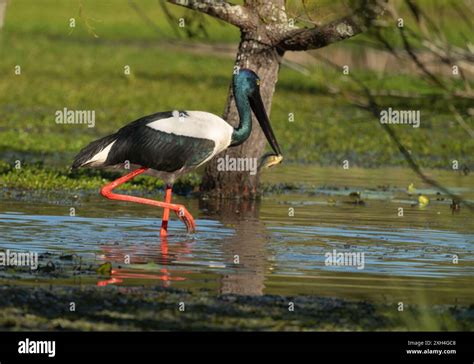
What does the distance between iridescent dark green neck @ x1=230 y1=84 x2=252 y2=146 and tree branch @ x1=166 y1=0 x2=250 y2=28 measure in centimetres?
124

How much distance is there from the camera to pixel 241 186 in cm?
1586

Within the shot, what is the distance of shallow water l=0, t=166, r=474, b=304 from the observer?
32.2 ft

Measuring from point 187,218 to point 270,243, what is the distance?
866mm

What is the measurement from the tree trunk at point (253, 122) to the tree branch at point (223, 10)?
209 millimetres

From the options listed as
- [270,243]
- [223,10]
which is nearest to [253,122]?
[223,10]

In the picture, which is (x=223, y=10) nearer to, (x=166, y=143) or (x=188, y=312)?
(x=166, y=143)

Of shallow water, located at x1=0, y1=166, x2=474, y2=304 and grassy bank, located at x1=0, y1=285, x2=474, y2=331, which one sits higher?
shallow water, located at x1=0, y1=166, x2=474, y2=304

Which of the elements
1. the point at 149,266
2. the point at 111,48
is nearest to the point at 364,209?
the point at 149,266

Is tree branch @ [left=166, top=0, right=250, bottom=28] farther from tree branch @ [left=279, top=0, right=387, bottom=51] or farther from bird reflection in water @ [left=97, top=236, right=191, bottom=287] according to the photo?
bird reflection in water @ [left=97, top=236, right=191, bottom=287]

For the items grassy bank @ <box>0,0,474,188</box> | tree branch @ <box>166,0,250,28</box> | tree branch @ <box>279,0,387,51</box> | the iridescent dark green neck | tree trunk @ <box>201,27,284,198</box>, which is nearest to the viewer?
the iridescent dark green neck

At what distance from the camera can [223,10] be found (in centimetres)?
1461

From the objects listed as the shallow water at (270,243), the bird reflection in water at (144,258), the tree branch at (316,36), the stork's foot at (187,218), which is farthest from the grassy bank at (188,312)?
the tree branch at (316,36)

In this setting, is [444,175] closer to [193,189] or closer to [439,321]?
[193,189]

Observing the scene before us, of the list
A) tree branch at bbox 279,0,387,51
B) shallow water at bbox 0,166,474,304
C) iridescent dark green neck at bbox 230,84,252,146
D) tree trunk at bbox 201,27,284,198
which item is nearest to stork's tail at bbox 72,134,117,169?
shallow water at bbox 0,166,474,304
